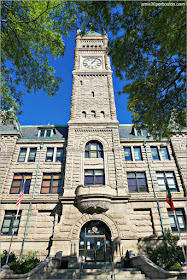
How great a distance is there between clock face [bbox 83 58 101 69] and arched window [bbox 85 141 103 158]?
15520 millimetres

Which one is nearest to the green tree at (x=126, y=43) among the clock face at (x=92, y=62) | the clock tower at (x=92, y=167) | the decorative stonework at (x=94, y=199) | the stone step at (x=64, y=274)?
the clock tower at (x=92, y=167)

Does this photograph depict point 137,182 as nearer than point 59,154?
Yes

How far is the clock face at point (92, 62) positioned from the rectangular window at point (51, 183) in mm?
19681

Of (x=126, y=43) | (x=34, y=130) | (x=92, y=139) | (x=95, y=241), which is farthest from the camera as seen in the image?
(x=34, y=130)

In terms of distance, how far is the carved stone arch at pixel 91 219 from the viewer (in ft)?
52.9

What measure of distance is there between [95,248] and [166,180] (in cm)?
1046

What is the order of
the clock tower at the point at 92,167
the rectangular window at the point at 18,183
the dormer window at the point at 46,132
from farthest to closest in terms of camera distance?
1. the dormer window at the point at 46,132
2. the rectangular window at the point at 18,183
3. the clock tower at the point at 92,167

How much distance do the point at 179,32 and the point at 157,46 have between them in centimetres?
281

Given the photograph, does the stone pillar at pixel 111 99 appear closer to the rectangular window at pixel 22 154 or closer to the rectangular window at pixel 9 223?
the rectangular window at pixel 22 154

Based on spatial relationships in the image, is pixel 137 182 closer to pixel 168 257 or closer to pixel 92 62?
pixel 168 257

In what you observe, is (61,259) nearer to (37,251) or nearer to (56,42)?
(37,251)

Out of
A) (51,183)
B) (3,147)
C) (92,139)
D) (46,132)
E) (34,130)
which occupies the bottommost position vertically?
(51,183)

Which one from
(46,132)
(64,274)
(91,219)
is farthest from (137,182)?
(46,132)

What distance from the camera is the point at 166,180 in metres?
20.8
